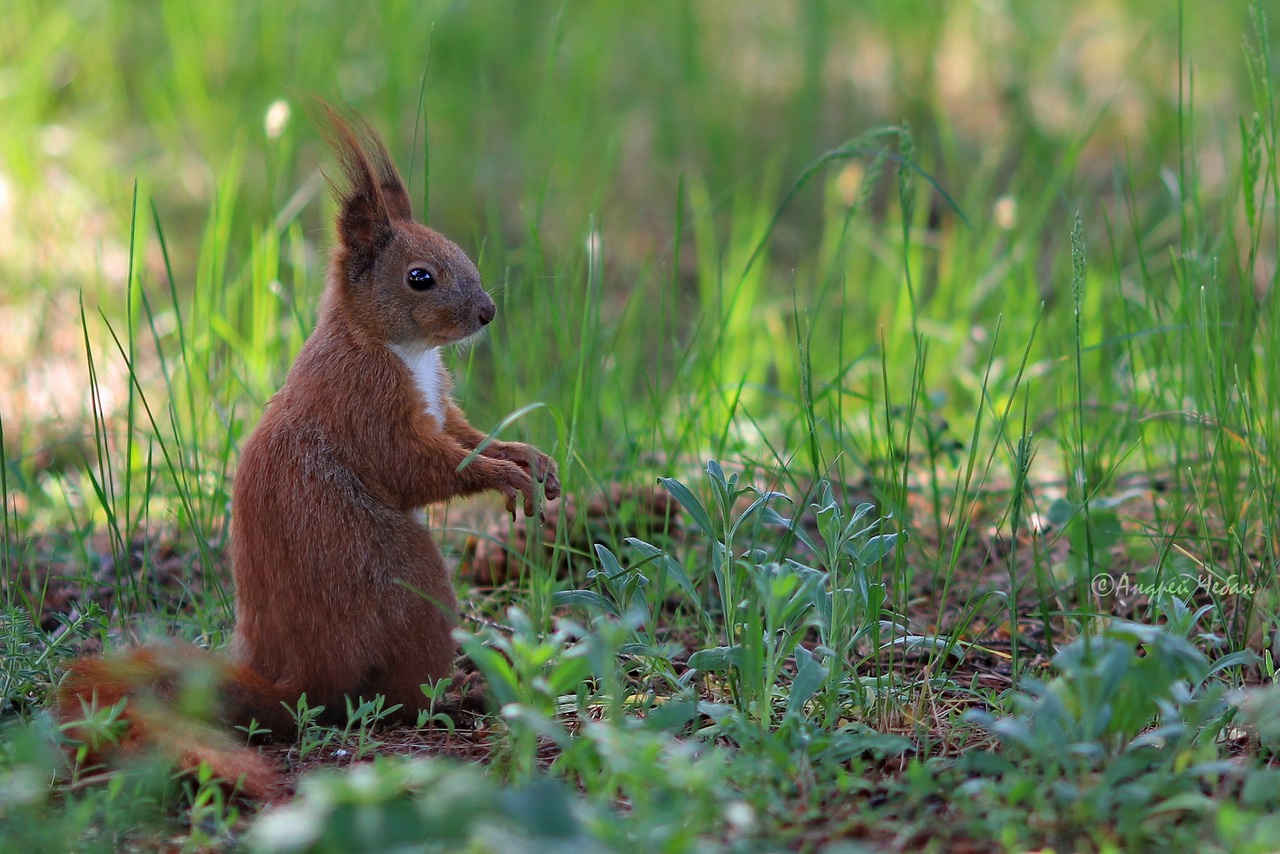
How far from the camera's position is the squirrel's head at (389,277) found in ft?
8.70

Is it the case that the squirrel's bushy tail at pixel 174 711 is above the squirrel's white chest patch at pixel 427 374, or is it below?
below

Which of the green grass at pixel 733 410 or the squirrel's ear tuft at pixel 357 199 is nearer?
the green grass at pixel 733 410

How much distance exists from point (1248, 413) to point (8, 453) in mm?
3515

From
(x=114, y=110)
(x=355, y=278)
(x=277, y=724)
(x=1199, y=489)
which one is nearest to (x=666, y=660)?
(x=277, y=724)

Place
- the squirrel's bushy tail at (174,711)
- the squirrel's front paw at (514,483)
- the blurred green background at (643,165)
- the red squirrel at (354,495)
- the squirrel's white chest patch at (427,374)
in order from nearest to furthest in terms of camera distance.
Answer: the squirrel's bushy tail at (174,711), the red squirrel at (354,495), the squirrel's front paw at (514,483), the squirrel's white chest patch at (427,374), the blurred green background at (643,165)

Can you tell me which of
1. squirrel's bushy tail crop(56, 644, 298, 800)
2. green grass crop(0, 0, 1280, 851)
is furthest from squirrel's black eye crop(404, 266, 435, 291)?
squirrel's bushy tail crop(56, 644, 298, 800)

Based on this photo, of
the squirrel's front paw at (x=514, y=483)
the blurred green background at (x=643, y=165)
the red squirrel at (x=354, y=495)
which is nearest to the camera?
the red squirrel at (x=354, y=495)

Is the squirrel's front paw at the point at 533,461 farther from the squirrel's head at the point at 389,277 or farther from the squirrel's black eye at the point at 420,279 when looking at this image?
the squirrel's black eye at the point at 420,279

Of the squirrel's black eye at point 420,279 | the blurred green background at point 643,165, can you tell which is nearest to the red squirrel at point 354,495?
the squirrel's black eye at point 420,279

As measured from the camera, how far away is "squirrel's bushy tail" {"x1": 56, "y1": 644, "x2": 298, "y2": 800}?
2025 mm

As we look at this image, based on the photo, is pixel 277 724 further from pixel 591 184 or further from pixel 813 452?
pixel 591 184

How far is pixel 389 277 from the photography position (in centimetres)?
267

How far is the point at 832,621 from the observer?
222 centimetres

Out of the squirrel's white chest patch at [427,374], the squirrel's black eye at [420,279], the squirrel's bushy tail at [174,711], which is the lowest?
the squirrel's bushy tail at [174,711]
